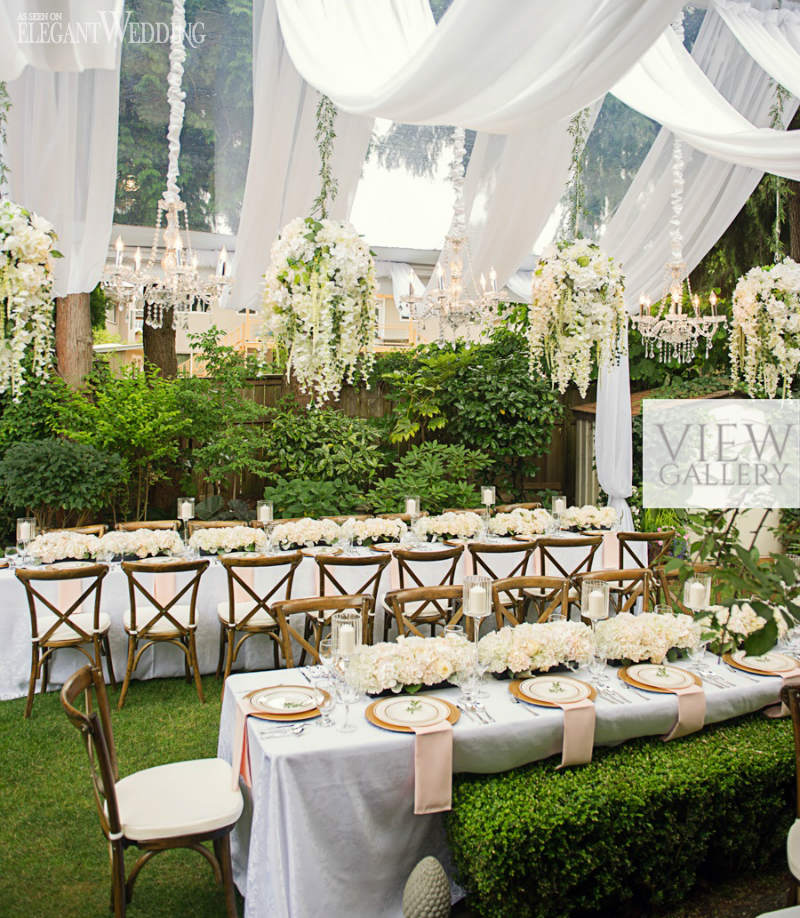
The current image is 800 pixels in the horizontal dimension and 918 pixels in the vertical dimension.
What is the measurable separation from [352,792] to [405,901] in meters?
0.41

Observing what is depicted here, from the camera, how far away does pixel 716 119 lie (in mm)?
4250

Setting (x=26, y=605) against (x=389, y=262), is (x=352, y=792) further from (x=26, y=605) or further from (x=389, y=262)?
(x=389, y=262)

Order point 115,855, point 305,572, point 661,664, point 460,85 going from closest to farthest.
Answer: point 115,855, point 460,85, point 661,664, point 305,572

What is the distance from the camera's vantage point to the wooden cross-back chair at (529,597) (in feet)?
13.9

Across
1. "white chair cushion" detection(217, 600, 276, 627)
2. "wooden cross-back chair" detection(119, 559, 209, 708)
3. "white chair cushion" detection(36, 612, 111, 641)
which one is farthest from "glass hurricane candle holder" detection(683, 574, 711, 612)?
"white chair cushion" detection(36, 612, 111, 641)

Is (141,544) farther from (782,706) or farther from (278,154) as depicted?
(782,706)

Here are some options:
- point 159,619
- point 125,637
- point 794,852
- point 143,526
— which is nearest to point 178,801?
point 794,852

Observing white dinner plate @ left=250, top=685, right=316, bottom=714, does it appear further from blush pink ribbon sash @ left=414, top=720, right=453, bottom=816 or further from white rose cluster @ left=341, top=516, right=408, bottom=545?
white rose cluster @ left=341, top=516, right=408, bottom=545

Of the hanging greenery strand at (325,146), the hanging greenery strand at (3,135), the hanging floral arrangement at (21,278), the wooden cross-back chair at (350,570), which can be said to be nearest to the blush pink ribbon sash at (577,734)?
the wooden cross-back chair at (350,570)

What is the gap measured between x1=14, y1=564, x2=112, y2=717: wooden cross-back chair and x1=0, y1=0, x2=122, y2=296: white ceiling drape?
1659mm

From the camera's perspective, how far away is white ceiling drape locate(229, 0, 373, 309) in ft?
13.3

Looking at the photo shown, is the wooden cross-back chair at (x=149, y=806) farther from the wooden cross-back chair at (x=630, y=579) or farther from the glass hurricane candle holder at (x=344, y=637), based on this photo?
the wooden cross-back chair at (x=630, y=579)

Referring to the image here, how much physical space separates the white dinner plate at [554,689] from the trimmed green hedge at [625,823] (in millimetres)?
219

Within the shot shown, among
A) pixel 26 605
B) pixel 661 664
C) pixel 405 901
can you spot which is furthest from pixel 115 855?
pixel 26 605
